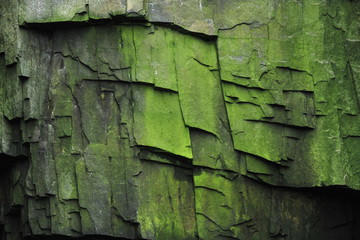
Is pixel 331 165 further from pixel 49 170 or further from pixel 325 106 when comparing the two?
pixel 49 170

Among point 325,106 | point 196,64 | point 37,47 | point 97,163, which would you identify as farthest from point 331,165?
point 37,47

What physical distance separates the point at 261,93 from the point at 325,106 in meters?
0.76

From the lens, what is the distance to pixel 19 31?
412 inches

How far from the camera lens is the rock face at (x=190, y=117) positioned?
10.2 metres

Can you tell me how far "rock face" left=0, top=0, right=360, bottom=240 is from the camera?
10195 mm

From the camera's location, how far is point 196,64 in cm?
1031

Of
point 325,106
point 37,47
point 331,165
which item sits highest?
point 37,47

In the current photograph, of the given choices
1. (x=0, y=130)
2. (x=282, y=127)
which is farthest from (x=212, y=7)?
(x=0, y=130)

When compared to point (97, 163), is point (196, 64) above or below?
above

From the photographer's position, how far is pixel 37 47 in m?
10.6

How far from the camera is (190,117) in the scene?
33.5 ft

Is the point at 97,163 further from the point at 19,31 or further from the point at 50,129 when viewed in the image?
the point at 19,31

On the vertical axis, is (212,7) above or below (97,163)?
above

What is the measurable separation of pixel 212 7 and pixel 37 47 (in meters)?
2.14
